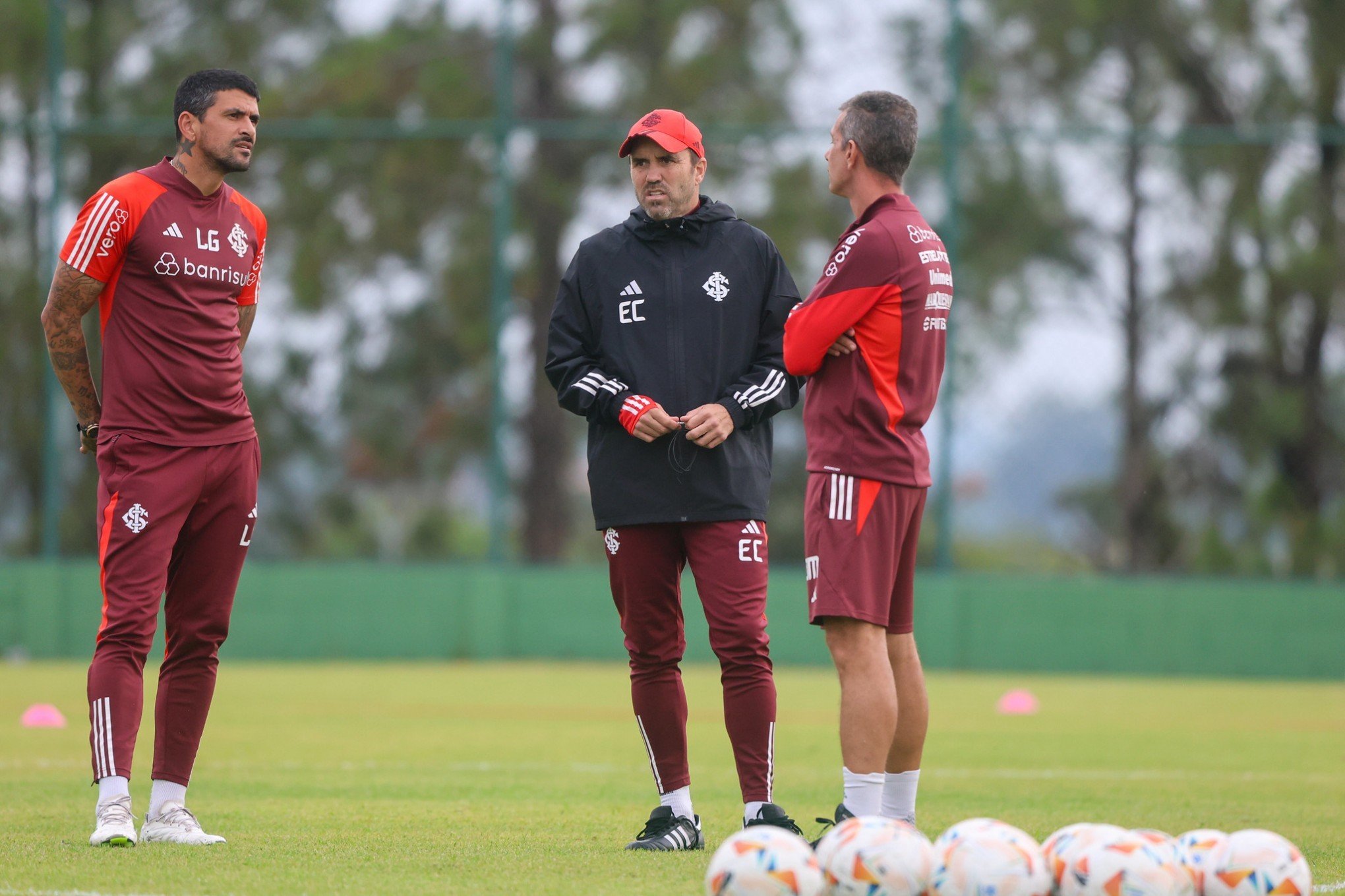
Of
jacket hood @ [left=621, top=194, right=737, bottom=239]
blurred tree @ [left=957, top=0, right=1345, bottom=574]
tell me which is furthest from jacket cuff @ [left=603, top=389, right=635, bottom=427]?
blurred tree @ [left=957, top=0, right=1345, bottom=574]

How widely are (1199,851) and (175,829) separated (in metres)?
2.88

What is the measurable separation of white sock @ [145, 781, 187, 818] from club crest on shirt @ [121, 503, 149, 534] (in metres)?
0.77

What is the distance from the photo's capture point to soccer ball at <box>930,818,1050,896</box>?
3.62m

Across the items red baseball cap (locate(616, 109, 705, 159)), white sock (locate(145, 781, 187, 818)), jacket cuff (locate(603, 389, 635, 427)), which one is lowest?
white sock (locate(145, 781, 187, 818))

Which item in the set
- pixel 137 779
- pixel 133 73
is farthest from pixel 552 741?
pixel 133 73

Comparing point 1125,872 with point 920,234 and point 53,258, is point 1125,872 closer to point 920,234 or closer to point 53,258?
point 920,234

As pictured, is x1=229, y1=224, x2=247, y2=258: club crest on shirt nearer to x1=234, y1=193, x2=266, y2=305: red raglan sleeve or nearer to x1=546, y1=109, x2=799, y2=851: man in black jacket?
x1=234, y1=193, x2=266, y2=305: red raglan sleeve

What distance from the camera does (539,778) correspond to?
6953 mm

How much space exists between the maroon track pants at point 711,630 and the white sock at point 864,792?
414mm

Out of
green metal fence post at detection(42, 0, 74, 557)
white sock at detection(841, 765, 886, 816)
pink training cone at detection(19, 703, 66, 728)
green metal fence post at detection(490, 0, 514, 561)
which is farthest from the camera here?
green metal fence post at detection(490, 0, 514, 561)

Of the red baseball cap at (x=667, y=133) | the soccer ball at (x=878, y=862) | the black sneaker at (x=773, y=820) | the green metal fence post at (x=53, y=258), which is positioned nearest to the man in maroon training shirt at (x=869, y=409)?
the black sneaker at (x=773, y=820)

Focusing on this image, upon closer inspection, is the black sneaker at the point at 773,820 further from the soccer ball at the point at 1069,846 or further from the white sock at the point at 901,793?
the soccer ball at the point at 1069,846

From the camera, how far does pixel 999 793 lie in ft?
21.4

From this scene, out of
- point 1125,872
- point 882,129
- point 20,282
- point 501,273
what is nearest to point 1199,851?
point 1125,872
